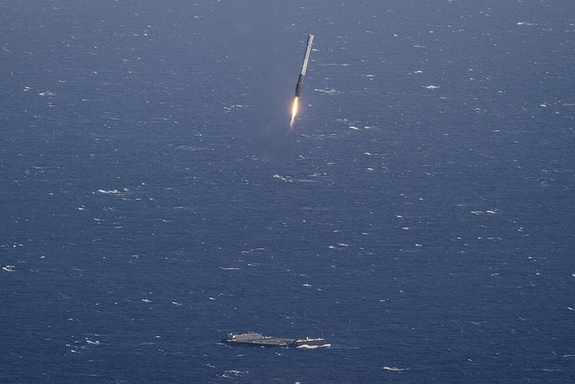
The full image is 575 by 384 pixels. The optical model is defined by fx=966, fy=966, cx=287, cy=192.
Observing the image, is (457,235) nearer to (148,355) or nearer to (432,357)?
(432,357)

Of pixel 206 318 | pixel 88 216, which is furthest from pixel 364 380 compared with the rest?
pixel 88 216

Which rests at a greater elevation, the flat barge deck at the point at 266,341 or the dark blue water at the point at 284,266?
the dark blue water at the point at 284,266

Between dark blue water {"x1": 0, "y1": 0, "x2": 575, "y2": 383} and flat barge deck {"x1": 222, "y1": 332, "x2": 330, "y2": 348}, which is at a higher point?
dark blue water {"x1": 0, "y1": 0, "x2": 575, "y2": 383}

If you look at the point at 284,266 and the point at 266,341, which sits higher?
the point at 284,266

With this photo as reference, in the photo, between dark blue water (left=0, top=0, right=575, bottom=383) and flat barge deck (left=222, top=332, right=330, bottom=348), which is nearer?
dark blue water (left=0, top=0, right=575, bottom=383)

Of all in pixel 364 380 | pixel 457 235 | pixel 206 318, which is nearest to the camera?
pixel 364 380

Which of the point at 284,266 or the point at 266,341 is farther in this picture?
the point at 284,266

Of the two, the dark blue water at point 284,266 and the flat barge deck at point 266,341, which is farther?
the flat barge deck at point 266,341

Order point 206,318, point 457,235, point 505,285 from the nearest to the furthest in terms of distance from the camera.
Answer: point 206,318, point 505,285, point 457,235
